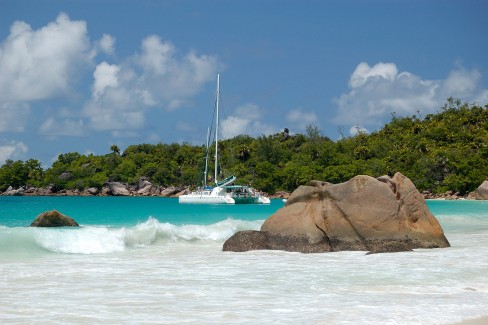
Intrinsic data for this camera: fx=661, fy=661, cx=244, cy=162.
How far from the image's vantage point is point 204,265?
14.8 m

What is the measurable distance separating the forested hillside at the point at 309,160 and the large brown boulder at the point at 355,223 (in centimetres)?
6578

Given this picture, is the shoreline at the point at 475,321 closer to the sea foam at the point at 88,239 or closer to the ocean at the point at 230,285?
the ocean at the point at 230,285

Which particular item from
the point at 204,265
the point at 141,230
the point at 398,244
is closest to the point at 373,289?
the point at 204,265

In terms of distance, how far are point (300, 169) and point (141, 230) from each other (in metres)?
Result: 72.2

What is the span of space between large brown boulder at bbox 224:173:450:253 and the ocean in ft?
2.15

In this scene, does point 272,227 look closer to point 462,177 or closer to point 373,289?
point 373,289

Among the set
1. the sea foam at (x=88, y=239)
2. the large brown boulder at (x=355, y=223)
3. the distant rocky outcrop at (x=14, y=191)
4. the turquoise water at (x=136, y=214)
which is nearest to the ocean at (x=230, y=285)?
the sea foam at (x=88, y=239)

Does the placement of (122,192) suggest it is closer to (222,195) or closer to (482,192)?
(222,195)

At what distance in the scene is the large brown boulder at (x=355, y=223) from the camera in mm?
17314

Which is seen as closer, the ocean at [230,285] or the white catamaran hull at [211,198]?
the ocean at [230,285]

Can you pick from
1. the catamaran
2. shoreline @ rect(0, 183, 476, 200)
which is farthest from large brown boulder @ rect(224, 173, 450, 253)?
shoreline @ rect(0, 183, 476, 200)

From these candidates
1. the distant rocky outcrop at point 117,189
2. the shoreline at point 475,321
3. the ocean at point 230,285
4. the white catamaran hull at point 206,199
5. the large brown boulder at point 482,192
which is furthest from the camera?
the distant rocky outcrop at point 117,189

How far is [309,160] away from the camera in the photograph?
98938 millimetres

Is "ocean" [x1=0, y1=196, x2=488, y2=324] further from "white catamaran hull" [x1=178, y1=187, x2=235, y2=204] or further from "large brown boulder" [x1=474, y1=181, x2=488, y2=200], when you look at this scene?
"large brown boulder" [x1=474, y1=181, x2=488, y2=200]
